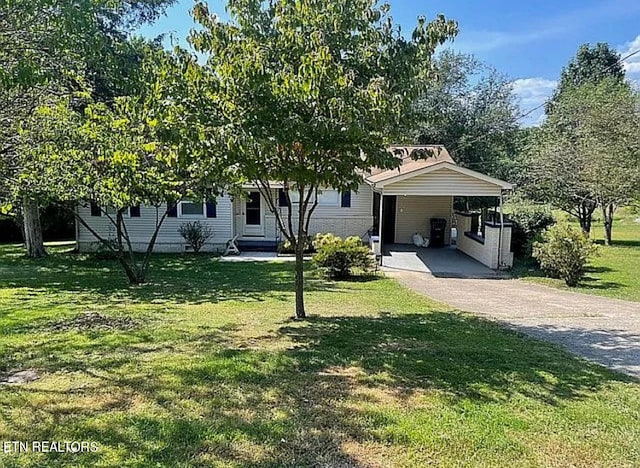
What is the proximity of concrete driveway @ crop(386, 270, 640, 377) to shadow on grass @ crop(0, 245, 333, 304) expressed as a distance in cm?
312

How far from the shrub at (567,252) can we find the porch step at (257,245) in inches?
412

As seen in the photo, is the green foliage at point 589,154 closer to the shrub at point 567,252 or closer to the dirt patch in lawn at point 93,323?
the shrub at point 567,252

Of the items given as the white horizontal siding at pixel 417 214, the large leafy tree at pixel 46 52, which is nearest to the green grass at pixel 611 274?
the white horizontal siding at pixel 417 214

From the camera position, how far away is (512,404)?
3.97 meters

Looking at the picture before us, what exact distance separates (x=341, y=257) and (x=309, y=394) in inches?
357

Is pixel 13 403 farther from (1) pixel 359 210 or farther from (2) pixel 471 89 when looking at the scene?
(2) pixel 471 89

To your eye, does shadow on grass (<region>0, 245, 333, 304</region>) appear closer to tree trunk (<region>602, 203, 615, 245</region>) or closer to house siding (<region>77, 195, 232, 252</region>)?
house siding (<region>77, 195, 232, 252</region>)

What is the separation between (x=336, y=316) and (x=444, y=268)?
7944 millimetres

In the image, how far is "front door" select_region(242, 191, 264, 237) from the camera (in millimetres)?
21094

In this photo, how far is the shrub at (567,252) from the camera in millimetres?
12578

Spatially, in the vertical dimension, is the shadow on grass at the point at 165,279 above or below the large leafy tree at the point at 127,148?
below

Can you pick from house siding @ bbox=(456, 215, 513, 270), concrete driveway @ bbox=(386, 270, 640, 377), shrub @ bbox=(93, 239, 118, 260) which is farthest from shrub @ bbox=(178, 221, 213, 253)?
house siding @ bbox=(456, 215, 513, 270)

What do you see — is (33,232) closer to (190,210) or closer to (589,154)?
(190,210)

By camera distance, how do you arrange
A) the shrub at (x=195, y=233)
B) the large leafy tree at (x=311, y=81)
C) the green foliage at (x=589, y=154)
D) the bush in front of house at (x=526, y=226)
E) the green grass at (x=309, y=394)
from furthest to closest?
the shrub at (x=195, y=233) → the green foliage at (x=589, y=154) → the bush in front of house at (x=526, y=226) → the large leafy tree at (x=311, y=81) → the green grass at (x=309, y=394)
